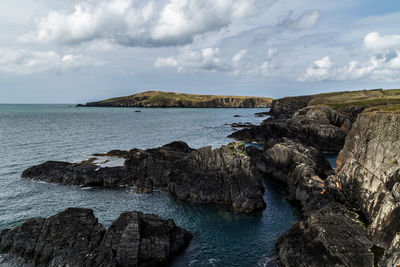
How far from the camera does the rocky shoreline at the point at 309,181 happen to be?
1008 inches

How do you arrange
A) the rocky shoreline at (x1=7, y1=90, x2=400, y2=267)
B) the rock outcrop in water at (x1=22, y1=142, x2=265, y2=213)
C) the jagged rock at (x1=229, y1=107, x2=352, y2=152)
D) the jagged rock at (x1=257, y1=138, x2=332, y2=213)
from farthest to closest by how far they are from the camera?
the jagged rock at (x1=229, y1=107, x2=352, y2=152), the rock outcrop in water at (x1=22, y1=142, x2=265, y2=213), the jagged rock at (x1=257, y1=138, x2=332, y2=213), the rocky shoreline at (x1=7, y1=90, x2=400, y2=267)

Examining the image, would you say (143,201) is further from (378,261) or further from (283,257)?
(378,261)

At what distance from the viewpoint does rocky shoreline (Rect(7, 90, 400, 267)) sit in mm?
25594

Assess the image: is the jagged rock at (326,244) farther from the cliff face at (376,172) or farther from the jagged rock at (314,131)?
the jagged rock at (314,131)

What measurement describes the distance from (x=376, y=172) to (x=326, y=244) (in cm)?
1551

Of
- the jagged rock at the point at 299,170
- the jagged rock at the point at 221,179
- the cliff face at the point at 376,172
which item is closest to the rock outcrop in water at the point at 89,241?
the jagged rock at the point at 221,179

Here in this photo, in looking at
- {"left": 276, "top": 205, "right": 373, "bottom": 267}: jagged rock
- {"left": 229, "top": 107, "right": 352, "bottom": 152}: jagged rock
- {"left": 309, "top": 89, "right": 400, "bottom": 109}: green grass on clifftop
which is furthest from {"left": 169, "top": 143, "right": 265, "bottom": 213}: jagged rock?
{"left": 309, "top": 89, "right": 400, "bottom": 109}: green grass on clifftop

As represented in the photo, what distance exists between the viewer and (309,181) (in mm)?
42375

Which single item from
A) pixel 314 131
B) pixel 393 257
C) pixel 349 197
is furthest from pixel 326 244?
Answer: pixel 314 131

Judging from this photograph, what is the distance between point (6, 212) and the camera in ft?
128

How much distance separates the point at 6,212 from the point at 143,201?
19.9 m

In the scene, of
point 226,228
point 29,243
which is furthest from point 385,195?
point 29,243

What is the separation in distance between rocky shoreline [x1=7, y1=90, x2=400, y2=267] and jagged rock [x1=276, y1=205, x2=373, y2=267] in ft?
0.29

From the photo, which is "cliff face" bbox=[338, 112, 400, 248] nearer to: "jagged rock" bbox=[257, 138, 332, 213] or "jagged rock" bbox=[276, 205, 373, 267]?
"jagged rock" bbox=[276, 205, 373, 267]
